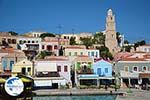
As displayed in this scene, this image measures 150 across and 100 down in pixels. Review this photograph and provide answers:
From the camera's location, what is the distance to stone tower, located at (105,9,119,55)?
3059 inches

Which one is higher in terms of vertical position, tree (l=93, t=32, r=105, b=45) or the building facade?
tree (l=93, t=32, r=105, b=45)

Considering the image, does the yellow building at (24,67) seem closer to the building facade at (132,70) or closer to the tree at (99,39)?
the building facade at (132,70)

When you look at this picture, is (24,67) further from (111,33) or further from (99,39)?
(99,39)

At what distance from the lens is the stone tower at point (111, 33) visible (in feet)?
255

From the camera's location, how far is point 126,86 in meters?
48.1

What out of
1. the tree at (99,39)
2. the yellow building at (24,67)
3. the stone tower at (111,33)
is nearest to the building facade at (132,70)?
the yellow building at (24,67)

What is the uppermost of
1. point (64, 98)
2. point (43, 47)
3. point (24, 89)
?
point (43, 47)

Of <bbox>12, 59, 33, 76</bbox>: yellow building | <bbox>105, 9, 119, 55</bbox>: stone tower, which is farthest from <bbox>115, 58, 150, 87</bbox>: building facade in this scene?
<bbox>105, 9, 119, 55</bbox>: stone tower

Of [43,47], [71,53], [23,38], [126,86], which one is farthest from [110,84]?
[23,38]

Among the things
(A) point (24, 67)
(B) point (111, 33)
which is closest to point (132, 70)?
(A) point (24, 67)

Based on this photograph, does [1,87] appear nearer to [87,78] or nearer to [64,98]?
[64,98]

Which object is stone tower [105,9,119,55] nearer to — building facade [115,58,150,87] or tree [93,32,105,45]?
tree [93,32,105,45]

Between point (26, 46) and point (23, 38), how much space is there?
4485 mm

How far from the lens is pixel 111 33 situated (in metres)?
77.9
